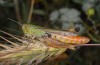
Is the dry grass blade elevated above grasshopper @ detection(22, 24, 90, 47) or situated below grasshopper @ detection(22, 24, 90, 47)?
below

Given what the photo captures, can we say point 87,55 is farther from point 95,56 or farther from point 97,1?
point 97,1

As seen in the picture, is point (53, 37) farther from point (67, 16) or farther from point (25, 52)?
point (67, 16)

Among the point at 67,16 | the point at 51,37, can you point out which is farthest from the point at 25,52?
the point at 67,16

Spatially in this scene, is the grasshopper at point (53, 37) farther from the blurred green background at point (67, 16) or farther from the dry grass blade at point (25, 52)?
the blurred green background at point (67, 16)

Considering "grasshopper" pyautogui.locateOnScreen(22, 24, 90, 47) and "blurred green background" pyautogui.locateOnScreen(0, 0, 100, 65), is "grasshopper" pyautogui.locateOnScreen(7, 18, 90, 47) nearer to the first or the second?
"grasshopper" pyautogui.locateOnScreen(22, 24, 90, 47)

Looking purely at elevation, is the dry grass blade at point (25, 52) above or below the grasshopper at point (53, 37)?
below

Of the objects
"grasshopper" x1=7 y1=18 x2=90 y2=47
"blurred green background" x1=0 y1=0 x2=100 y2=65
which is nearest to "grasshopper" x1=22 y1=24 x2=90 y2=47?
"grasshopper" x1=7 y1=18 x2=90 y2=47

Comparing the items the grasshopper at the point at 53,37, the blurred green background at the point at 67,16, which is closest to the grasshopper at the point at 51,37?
the grasshopper at the point at 53,37

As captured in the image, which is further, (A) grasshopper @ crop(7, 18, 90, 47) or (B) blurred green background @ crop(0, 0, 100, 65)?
(B) blurred green background @ crop(0, 0, 100, 65)
